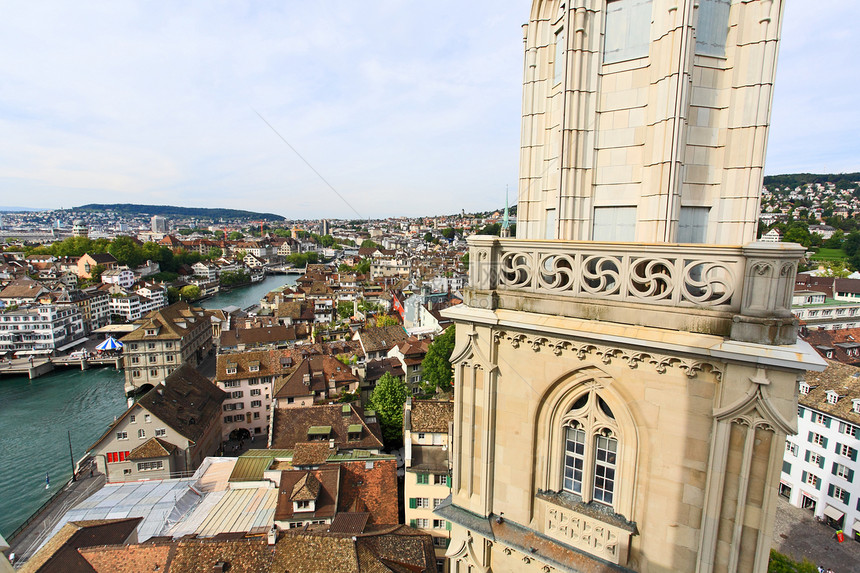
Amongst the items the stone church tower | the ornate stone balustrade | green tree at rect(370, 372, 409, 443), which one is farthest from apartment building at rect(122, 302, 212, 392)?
the ornate stone balustrade

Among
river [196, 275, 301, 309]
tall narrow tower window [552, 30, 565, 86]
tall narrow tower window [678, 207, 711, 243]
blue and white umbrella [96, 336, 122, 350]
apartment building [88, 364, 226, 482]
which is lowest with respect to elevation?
river [196, 275, 301, 309]

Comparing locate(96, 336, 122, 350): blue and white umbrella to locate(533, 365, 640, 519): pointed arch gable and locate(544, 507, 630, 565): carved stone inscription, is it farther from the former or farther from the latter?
locate(544, 507, 630, 565): carved stone inscription

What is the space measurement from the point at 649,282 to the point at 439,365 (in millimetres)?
33371

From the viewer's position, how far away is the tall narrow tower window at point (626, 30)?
5203mm

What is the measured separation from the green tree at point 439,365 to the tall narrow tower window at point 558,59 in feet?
104

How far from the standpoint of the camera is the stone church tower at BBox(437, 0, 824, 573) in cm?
400

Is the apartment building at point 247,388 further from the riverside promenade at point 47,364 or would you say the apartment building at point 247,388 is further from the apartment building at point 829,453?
the apartment building at point 829,453

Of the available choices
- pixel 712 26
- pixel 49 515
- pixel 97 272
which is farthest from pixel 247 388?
pixel 97 272

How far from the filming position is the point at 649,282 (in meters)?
4.48

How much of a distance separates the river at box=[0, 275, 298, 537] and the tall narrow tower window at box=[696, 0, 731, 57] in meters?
40.7

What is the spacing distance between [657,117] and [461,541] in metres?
5.84

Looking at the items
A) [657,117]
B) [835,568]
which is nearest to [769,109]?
[657,117]

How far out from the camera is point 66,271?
10219 cm

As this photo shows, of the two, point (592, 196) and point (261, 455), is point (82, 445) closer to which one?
point (261, 455)
